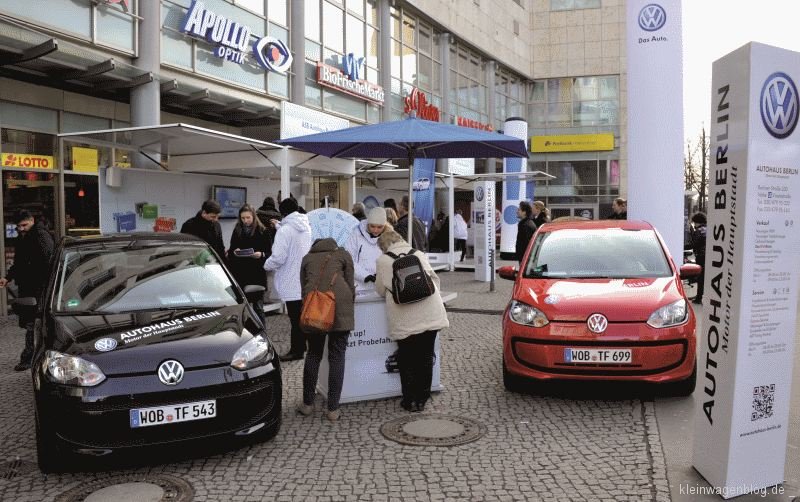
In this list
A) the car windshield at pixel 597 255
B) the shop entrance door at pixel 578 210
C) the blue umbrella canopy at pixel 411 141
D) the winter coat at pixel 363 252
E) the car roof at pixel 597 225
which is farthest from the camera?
the shop entrance door at pixel 578 210

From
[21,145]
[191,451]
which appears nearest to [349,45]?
[21,145]

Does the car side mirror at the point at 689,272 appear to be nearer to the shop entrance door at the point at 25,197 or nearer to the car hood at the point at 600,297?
the car hood at the point at 600,297

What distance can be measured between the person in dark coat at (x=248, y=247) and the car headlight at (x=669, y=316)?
208 inches

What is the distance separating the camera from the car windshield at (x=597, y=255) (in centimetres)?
668

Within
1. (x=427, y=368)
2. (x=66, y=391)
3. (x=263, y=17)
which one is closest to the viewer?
(x=66, y=391)

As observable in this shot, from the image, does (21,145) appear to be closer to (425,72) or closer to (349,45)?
(349,45)

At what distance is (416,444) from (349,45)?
1773 cm

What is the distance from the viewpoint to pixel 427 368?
5.92 m

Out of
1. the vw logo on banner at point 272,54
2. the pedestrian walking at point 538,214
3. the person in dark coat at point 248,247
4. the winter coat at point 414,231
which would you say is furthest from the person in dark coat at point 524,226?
the vw logo on banner at point 272,54

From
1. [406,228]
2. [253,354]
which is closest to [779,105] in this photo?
[253,354]

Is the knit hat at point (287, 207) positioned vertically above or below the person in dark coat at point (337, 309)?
above

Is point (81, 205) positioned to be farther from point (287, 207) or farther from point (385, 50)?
point (385, 50)

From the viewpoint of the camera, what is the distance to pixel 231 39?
1534 centimetres

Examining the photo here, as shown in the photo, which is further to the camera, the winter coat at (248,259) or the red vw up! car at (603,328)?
the winter coat at (248,259)
